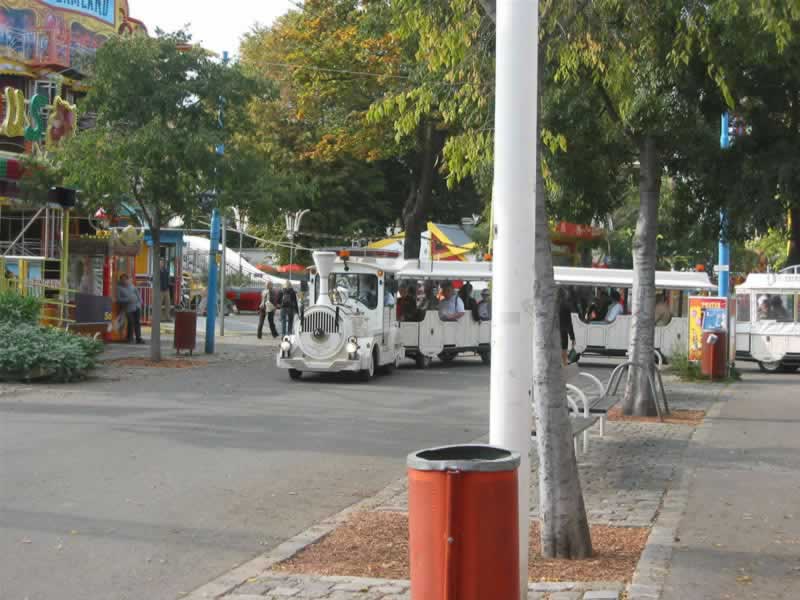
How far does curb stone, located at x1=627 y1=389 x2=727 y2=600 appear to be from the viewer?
6.43m

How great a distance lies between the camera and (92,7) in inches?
1166

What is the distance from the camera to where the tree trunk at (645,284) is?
15469mm

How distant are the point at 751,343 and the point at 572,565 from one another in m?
21.6

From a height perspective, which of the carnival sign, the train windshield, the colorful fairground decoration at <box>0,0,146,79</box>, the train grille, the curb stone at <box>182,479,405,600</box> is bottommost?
the curb stone at <box>182,479,405,600</box>

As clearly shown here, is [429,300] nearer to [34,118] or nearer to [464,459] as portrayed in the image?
[34,118]

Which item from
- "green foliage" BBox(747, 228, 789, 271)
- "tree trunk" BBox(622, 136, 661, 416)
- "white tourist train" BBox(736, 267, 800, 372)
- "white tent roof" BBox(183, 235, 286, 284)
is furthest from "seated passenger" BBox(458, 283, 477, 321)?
"white tent roof" BBox(183, 235, 286, 284)

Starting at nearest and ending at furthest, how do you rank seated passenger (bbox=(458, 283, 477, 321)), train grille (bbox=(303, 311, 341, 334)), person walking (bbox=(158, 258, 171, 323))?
train grille (bbox=(303, 311, 341, 334)) < seated passenger (bbox=(458, 283, 477, 321)) < person walking (bbox=(158, 258, 171, 323))

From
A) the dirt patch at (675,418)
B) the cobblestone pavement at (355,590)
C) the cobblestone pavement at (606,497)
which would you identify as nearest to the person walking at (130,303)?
the cobblestone pavement at (606,497)

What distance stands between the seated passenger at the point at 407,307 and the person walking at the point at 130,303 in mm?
7072

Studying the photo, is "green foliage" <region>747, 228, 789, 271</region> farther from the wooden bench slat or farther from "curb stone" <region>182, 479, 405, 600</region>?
"curb stone" <region>182, 479, 405, 600</region>

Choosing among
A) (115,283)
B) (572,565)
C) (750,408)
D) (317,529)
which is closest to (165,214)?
(115,283)

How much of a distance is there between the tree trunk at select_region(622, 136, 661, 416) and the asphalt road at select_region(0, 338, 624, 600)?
89.2 inches

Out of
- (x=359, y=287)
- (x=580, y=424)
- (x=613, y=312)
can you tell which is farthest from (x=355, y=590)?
(x=613, y=312)

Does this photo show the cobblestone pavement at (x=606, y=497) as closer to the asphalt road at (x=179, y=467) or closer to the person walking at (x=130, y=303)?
the asphalt road at (x=179, y=467)
